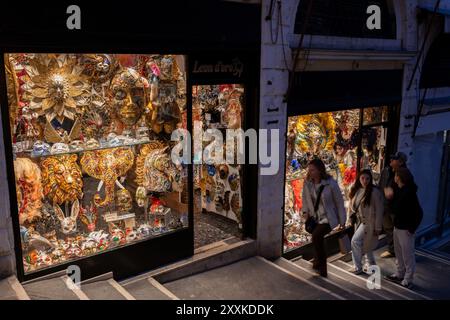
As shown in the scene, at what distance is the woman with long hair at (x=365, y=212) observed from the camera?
629cm

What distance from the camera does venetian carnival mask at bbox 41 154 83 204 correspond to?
4.78 m

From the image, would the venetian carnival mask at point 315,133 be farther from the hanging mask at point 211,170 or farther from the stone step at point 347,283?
the stone step at point 347,283

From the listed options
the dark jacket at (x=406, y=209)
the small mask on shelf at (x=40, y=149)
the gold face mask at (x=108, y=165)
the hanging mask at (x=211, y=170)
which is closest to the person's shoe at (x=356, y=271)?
the dark jacket at (x=406, y=209)

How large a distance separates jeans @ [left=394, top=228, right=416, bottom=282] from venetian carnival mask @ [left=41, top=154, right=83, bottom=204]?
4454 millimetres

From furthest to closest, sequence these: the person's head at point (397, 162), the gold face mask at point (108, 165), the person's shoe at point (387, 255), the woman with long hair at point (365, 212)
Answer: the person's shoe at point (387, 255), the person's head at point (397, 162), the woman with long hair at point (365, 212), the gold face mask at point (108, 165)

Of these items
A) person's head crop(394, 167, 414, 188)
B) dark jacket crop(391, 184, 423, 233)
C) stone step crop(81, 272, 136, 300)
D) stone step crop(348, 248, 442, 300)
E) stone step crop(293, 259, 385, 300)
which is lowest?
stone step crop(348, 248, 442, 300)

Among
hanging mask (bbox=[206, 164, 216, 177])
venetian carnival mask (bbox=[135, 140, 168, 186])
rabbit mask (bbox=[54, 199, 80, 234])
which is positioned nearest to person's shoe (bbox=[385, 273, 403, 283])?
hanging mask (bbox=[206, 164, 216, 177])

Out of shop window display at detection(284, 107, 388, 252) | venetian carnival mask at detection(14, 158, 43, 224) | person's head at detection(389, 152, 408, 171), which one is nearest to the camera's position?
venetian carnival mask at detection(14, 158, 43, 224)

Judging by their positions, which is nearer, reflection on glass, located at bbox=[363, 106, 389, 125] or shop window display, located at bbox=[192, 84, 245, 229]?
shop window display, located at bbox=[192, 84, 245, 229]

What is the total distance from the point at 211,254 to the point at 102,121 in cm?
232

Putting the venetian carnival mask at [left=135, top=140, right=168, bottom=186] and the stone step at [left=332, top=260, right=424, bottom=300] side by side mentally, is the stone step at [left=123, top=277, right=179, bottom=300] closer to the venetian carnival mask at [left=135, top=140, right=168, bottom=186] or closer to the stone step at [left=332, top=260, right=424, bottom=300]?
the venetian carnival mask at [left=135, top=140, right=168, bottom=186]

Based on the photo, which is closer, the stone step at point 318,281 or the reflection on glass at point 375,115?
the stone step at point 318,281

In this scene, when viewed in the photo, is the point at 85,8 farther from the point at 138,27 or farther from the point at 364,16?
the point at 364,16

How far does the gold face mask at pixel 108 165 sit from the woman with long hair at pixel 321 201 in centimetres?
242
